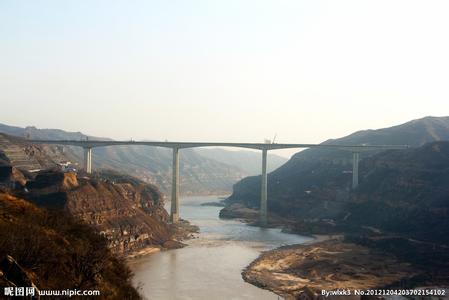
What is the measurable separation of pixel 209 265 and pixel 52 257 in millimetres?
35118

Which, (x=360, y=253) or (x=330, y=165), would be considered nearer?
(x=360, y=253)

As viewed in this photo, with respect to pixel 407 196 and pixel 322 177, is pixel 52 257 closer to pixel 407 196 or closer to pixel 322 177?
pixel 407 196

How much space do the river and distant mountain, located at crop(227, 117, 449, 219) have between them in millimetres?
15712

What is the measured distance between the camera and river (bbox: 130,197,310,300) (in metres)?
42.0

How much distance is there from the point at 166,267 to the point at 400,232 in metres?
35.1

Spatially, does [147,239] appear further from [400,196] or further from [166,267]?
[400,196]

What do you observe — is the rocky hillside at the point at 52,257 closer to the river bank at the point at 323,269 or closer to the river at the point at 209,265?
the river at the point at 209,265

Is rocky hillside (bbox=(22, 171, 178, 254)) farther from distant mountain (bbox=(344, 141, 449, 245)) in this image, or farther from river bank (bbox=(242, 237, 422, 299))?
distant mountain (bbox=(344, 141, 449, 245))

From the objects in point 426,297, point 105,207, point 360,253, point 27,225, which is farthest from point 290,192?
point 27,225

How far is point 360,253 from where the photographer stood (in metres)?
59.9

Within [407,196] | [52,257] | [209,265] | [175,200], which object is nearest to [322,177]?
[407,196]

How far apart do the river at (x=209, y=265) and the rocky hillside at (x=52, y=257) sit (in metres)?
8.30

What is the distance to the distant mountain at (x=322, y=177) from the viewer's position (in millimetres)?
95250

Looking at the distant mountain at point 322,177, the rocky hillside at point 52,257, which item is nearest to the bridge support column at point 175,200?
the distant mountain at point 322,177
